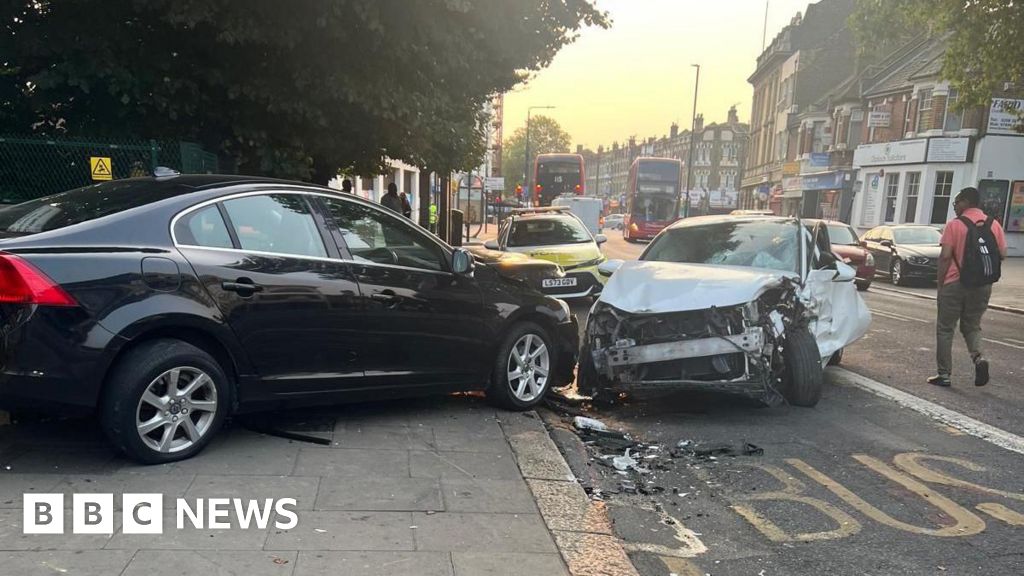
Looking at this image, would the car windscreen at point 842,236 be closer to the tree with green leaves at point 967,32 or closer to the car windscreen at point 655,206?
the tree with green leaves at point 967,32

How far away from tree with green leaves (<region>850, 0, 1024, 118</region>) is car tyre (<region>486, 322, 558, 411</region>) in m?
12.2

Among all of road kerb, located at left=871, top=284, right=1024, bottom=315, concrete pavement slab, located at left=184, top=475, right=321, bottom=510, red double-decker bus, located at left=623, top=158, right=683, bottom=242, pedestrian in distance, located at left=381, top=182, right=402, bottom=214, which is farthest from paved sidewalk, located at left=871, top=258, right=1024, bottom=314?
red double-decker bus, located at left=623, top=158, right=683, bottom=242

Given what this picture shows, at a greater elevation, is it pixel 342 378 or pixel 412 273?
pixel 412 273

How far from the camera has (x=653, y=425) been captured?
5.48m

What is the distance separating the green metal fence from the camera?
748 cm

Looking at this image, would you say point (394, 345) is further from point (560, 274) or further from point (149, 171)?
point (560, 274)

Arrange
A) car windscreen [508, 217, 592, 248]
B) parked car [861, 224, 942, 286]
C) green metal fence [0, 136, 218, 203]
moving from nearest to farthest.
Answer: green metal fence [0, 136, 218, 203], car windscreen [508, 217, 592, 248], parked car [861, 224, 942, 286]

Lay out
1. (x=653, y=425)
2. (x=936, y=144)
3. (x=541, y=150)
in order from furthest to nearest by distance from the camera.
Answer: (x=541, y=150)
(x=936, y=144)
(x=653, y=425)

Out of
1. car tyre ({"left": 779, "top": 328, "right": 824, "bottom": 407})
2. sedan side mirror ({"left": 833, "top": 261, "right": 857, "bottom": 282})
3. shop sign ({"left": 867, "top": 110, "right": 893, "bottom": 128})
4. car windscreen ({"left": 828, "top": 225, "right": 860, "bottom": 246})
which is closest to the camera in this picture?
car tyre ({"left": 779, "top": 328, "right": 824, "bottom": 407})

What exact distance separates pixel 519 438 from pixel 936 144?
3116 cm

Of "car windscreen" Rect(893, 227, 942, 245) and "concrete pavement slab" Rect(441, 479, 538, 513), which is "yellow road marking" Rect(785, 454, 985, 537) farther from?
"car windscreen" Rect(893, 227, 942, 245)

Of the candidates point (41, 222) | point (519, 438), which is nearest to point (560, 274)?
point (519, 438)

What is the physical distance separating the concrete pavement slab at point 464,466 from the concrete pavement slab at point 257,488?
62 centimetres

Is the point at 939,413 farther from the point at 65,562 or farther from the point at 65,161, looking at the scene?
the point at 65,161
